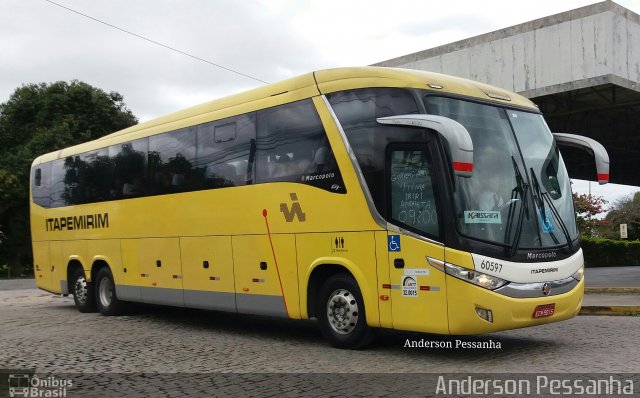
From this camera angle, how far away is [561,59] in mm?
18312

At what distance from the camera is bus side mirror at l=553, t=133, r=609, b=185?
9.58 meters

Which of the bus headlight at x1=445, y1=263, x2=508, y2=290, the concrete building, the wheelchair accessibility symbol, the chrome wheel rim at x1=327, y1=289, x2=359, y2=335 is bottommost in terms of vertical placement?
the chrome wheel rim at x1=327, y1=289, x2=359, y2=335

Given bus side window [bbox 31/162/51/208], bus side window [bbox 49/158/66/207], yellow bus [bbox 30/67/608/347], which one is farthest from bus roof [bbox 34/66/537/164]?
bus side window [bbox 31/162/51/208]

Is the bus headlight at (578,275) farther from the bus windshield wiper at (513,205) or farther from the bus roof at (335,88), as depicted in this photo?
the bus roof at (335,88)

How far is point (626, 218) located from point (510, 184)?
2686 inches

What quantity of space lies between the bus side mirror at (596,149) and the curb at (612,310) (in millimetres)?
4415

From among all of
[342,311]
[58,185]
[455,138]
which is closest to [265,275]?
[342,311]

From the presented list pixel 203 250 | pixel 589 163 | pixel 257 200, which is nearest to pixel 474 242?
pixel 257 200

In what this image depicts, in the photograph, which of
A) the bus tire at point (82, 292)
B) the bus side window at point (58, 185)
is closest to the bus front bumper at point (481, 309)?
the bus tire at point (82, 292)

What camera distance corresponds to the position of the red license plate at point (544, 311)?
26.3ft

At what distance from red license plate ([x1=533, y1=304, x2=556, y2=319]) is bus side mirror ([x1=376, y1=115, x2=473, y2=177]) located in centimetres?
189

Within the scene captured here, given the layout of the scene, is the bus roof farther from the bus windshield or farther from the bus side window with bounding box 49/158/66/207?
the bus side window with bounding box 49/158/66/207

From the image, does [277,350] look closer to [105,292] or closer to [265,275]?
[265,275]

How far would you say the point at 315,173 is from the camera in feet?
30.6
